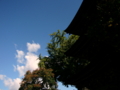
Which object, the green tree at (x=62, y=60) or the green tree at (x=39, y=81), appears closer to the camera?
the green tree at (x=62, y=60)

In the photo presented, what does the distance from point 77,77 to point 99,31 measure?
2.32m

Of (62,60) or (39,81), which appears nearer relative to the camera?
(62,60)

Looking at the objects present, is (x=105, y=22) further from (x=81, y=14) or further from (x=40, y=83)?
(x=40, y=83)

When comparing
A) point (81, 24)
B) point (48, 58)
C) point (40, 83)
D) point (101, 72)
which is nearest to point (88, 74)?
point (101, 72)

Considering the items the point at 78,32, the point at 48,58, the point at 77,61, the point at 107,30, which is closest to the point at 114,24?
the point at 107,30

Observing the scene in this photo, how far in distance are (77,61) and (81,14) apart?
52.7 ft

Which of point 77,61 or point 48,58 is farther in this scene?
point 48,58

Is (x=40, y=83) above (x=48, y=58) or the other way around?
the other way around

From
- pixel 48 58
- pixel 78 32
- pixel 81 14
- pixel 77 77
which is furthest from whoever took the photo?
pixel 48 58

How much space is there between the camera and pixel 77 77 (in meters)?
5.25

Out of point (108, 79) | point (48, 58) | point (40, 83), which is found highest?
point (48, 58)

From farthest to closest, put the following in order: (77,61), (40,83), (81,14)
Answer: (40,83) < (77,61) < (81,14)

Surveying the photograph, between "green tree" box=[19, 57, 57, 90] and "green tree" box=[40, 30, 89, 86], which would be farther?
"green tree" box=[19, 57, 57, 90]

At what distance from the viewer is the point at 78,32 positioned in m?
8.52
